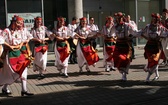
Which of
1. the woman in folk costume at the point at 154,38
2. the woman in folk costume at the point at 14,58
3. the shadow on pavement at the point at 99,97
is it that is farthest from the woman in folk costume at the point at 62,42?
the woman in folk costume at the point at 154,38

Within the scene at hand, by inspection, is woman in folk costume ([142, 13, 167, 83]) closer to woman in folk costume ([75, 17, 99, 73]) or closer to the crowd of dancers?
the crowd of dancers

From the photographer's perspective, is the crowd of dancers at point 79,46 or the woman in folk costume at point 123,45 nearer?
the crowd of dancers at point 79,46

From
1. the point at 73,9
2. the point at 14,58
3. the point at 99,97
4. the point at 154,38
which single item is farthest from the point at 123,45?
the point at 73,9

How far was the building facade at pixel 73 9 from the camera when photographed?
60.7 feet

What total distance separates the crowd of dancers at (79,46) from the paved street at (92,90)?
358 millimetres

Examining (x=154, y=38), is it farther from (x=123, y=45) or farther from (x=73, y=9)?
(x=73, y=9)

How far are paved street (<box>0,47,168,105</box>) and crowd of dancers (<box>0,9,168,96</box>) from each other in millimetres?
358

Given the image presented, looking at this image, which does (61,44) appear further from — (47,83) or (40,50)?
(47,83)

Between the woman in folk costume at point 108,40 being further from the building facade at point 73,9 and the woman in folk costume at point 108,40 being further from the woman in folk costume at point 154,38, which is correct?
the building facade at point 73,9

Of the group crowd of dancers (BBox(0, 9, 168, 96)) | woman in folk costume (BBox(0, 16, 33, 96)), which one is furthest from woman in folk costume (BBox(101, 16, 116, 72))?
woman in folk costume (BBox(0, 16, 33, 96))

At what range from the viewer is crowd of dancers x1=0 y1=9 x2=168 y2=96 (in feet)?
26.9

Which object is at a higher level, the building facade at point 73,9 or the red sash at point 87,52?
the building facade at point 73,9

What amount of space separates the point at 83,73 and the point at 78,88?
2849 millimetres

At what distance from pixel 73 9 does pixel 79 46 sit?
7028 mm
